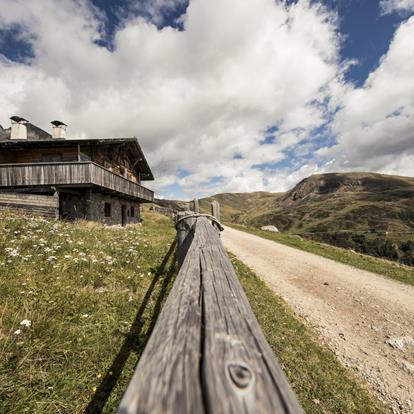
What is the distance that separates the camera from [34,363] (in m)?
3.42

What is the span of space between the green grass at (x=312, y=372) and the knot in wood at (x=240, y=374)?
3995 millimetres

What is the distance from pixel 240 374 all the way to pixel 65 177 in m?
20.7

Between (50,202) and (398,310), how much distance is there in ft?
65.1

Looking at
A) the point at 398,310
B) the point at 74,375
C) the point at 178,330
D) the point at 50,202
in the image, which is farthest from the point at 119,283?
the point at 50,202

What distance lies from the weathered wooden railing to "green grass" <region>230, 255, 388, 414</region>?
3.73 meters

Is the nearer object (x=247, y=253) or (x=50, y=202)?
(x=247, y=253)

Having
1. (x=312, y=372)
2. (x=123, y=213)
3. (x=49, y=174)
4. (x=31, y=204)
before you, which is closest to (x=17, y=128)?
(x=49, y=174)

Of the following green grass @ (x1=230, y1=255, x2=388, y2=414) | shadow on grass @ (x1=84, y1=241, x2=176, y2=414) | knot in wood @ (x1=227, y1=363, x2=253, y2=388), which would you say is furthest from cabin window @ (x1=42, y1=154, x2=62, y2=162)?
knot in wood @ (x1=227, y1=363, x2=253, y2=388)

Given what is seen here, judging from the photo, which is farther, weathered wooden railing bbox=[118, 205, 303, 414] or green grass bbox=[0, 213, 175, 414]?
green grass bbox=[0, 213, 175, 414]

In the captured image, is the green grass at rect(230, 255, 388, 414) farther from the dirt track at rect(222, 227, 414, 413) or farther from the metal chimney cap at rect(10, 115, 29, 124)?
the metal chimney cap at rect(10, 115, 29, 124)

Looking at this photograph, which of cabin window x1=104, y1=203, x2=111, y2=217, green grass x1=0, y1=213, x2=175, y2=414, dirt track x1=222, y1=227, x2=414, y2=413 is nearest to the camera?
green grass x1=0, y1=213, x2=175, y2=414

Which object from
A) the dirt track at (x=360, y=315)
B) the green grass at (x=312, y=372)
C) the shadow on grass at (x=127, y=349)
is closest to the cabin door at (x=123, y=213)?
the dirt track at (x=360, y=315)

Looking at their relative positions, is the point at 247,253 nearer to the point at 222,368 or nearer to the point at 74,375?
the point at 74,375

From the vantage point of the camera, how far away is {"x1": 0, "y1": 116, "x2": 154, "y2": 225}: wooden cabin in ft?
60.1
